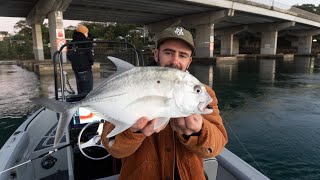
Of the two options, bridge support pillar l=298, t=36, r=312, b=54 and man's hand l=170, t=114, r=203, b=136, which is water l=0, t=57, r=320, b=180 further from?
bridge support pillar l=298, t=36, r=312, b=54

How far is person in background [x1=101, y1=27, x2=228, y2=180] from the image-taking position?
195 centimetres

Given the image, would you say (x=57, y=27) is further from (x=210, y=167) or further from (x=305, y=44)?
Answer: (x=305, y=44)

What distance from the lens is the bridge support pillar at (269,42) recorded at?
164ft

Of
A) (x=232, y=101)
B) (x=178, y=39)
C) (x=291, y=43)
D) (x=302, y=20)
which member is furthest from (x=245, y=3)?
(x=291, y=43)

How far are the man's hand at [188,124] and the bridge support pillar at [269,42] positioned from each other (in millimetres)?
53982

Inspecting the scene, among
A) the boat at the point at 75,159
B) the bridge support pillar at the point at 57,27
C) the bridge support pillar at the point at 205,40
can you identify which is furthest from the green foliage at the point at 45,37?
the boat at the point at 75,159

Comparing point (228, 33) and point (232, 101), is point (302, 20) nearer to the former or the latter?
point (228, 33)

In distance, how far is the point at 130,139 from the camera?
6.48 ft

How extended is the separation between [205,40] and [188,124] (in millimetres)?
38223

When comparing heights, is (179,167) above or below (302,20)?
below

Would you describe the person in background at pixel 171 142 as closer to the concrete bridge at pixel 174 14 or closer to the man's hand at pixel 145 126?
the man's hand at pixel 145 126

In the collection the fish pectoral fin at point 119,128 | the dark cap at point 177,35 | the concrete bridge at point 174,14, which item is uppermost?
the concrete bridge at point 174,14

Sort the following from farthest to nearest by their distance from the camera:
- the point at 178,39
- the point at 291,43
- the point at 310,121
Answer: the point at 291,43, the point at 310,121, the point at 178,39

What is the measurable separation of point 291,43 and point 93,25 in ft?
214
